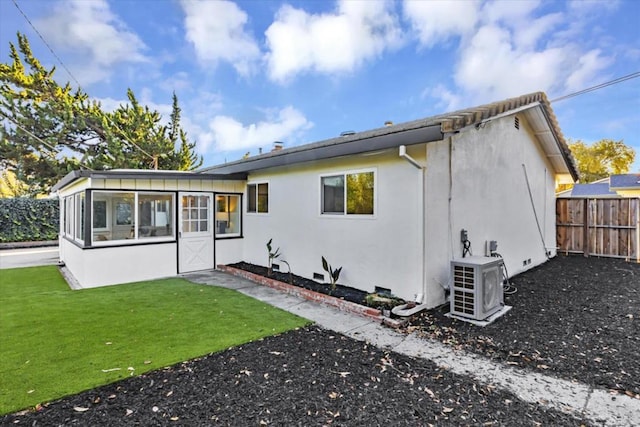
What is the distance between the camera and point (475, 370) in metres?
3.50

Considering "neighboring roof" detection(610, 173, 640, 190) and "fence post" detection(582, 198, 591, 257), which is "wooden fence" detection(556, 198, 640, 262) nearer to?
"fence post" detection(582, 198, 591, 257)

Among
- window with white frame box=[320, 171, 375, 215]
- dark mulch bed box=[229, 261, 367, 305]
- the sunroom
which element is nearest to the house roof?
window with white frame box=[320, 171, 375, 215]

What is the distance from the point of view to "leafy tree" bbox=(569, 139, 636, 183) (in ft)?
118

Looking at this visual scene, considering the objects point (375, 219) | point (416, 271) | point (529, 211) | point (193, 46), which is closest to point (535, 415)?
point (416, 271)

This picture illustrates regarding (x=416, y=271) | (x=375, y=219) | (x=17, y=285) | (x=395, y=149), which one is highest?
(x=395, y=149)

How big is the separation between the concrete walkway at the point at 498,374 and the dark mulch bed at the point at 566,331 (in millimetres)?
216

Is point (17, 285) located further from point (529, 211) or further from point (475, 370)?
point (529, 211)

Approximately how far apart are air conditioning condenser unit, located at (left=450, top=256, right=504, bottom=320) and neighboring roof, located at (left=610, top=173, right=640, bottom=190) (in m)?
21.7

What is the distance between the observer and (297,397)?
3006mm

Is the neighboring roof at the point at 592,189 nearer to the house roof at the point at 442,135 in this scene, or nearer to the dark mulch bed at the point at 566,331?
the house roof at the point at 442,135

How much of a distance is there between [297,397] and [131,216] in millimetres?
6871

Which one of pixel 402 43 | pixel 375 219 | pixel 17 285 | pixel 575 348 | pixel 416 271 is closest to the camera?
pixel 575 348

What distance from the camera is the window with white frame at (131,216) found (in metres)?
→ 7.59

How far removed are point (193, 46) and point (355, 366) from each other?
1420 cm
